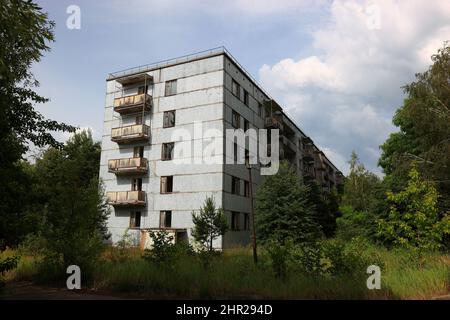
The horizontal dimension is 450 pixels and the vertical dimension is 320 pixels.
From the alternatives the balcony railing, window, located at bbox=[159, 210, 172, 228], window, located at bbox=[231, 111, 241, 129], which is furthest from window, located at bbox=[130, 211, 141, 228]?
the balcony railing

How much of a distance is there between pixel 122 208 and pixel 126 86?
39.2 ft

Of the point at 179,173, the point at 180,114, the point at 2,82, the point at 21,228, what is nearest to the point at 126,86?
the point at 180,114

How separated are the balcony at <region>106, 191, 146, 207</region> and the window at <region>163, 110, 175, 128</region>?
20.8 ft

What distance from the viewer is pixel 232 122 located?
31.2 metres

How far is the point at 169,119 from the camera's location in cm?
3177

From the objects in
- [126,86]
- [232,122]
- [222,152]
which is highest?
[126,86]

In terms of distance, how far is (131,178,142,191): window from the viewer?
32.0 metres

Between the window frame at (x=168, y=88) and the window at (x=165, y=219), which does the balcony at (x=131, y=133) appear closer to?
the window frame at (x=168, y=88)

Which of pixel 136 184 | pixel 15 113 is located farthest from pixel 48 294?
pixel 136 184

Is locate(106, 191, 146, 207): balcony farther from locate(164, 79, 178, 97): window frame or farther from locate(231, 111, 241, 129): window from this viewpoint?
locate(231, 111, 241, 129): window

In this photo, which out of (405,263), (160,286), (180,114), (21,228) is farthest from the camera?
(180,114)

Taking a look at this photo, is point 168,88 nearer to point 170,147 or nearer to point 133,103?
point 133,103

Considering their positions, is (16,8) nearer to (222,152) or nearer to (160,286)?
(160,286)

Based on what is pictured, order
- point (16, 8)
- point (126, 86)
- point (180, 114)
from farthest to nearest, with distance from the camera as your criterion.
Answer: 1. point (126, 86)
2. point (180, 114)
3. point (16, 8)
